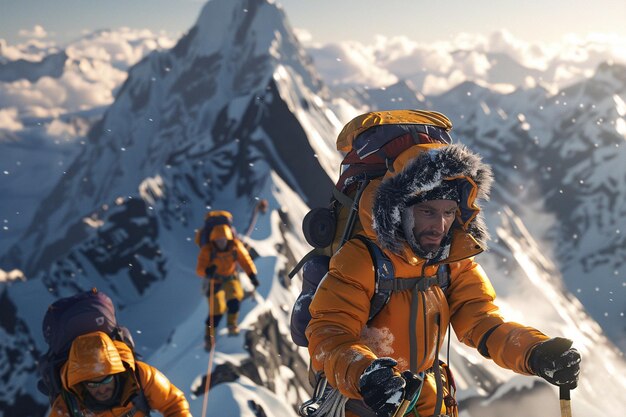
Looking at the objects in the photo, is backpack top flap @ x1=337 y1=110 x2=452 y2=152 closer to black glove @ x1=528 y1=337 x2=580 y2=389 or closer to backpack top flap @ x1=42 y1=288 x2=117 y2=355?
black glove @ x1=528 y1=337 x2=580 y2=389

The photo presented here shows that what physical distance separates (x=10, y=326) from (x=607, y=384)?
491ft

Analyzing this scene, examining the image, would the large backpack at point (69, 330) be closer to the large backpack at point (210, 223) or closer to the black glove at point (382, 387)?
the black glove at point (382, 387)

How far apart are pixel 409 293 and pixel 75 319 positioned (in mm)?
4054

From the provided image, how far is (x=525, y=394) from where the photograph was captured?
72.7m

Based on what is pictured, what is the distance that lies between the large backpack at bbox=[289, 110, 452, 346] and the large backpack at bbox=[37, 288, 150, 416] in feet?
8.65

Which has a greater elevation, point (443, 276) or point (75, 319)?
point (75, 319)

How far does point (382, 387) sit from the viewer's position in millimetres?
2951

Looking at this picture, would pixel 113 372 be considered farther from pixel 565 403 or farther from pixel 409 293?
pixel 565 403

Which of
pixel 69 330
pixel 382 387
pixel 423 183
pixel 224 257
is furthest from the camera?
pixel 224 257

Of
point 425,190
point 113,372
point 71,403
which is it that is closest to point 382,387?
point 425,190

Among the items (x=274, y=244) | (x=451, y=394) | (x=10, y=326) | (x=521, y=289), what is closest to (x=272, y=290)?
(x=274, y=244)

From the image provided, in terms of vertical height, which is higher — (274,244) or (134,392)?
(274,244)

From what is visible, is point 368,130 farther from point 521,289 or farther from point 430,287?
point 521,289

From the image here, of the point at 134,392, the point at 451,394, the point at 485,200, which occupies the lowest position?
the point at 451,394
